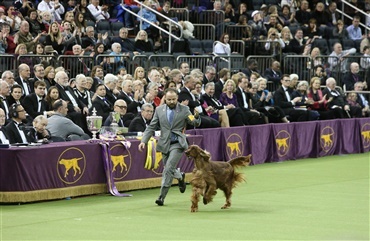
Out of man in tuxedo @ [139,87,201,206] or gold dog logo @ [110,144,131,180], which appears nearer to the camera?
man in tuxedo @ [139,87,201,206]

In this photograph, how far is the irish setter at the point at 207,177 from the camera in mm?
14273

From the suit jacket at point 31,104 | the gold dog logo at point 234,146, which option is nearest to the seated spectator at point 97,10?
the gold dog logo at point 234,146

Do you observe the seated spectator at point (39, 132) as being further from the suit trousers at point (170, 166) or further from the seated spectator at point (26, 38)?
Result: the seated spectator at point (26, 38)

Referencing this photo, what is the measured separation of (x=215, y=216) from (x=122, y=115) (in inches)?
197

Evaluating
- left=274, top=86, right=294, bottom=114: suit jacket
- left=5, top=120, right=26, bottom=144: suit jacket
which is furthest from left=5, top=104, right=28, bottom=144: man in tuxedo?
left=274, top=86, right=294, bottom=114: suit jacket

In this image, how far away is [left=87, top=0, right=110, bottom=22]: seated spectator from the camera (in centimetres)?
2467

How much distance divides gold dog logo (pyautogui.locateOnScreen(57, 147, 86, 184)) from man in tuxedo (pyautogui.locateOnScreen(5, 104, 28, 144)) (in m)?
0.85

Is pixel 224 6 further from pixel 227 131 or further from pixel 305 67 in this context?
pixel 227 131

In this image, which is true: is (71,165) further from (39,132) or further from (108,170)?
(39,132)

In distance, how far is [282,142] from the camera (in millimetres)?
22172

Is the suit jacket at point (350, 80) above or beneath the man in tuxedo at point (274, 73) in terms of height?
beneath

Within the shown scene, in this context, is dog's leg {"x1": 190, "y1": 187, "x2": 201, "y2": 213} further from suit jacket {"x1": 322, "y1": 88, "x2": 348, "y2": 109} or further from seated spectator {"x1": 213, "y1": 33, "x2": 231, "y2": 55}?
seated spectator {"x1": 213, "y1": 33, "x2": 231, "y2": 55}

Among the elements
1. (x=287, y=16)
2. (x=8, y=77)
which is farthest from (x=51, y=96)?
(x=287, y=16)

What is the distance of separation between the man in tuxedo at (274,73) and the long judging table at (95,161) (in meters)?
3.83
